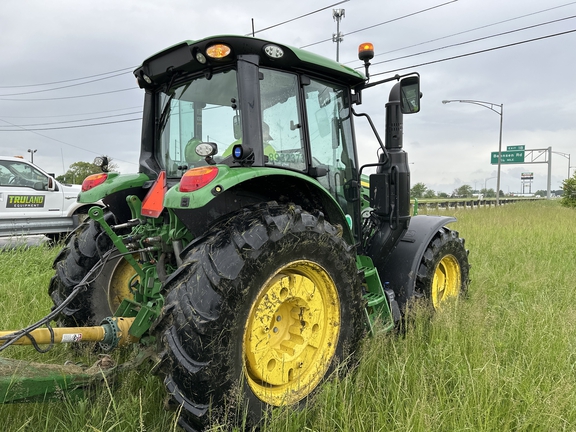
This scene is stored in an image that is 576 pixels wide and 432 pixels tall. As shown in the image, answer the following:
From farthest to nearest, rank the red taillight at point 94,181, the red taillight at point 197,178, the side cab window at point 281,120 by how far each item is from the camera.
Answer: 1. the red taillight at point 94,181
2. the side cab window at point 281,120
3. the red taillight at point 197,178

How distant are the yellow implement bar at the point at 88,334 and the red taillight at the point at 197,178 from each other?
0.86m

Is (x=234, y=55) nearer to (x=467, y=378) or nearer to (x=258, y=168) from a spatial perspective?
(x=258, y=168)

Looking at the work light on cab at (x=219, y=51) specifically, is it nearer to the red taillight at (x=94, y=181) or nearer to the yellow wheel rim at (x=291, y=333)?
the yellow wheel rim at (x=291, y=333)

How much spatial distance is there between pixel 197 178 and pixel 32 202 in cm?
837

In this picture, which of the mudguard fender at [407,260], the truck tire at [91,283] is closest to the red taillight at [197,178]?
the truck tire at [91,283]

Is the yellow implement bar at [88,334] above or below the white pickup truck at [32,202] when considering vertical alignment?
below

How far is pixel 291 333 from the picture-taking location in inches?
98.4

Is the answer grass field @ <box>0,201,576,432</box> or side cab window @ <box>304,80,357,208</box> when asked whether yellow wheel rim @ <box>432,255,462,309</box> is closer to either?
grass field @ <box>0,201,576,432</box>

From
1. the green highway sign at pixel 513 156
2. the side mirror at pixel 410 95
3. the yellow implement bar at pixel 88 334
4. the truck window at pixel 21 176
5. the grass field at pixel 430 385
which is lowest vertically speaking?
the grass field at pixel 430 385

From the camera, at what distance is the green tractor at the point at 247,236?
2.01 m

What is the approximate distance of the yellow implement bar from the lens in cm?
214

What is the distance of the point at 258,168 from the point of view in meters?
2.37

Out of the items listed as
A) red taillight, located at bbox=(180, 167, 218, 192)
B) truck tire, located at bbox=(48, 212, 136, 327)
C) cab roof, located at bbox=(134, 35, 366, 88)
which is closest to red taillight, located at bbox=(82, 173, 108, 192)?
truck tire, located at bbox=(48, 212, 136, 327)

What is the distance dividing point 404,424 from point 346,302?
0.74 m
